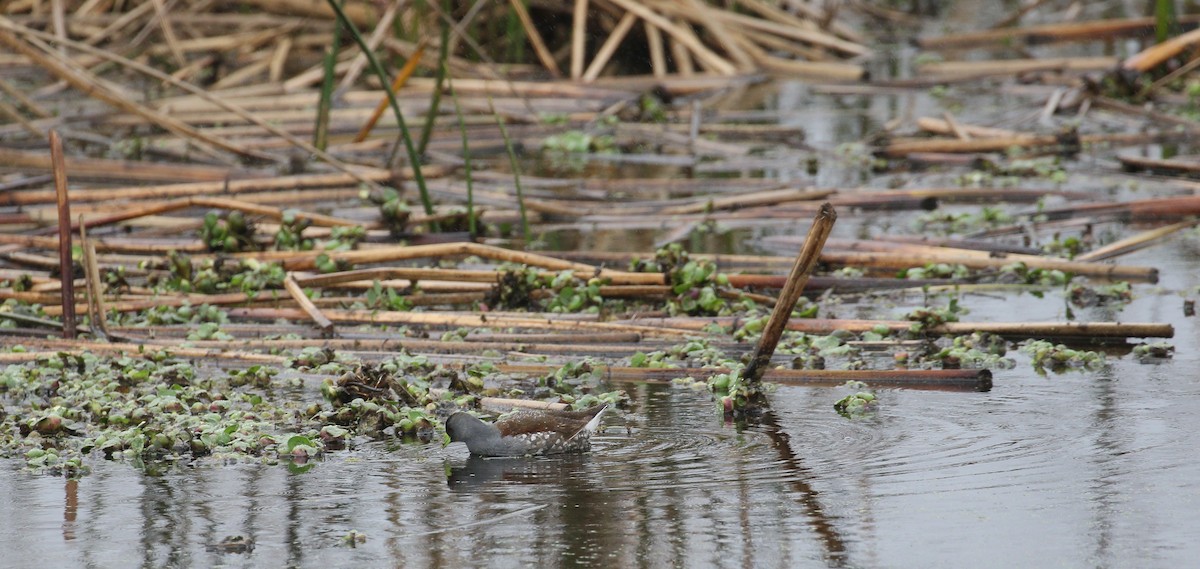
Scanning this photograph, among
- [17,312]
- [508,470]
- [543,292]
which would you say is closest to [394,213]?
[543,292]

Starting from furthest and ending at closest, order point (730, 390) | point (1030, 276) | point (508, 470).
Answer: point (1030, 276) < point (730, 390) < point (508, 470)

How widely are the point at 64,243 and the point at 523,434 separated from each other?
2.06m

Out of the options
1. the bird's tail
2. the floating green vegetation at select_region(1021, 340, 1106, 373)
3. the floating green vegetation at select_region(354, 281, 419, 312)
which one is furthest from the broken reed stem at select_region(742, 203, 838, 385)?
the floating green vegetation at select_region(354, 281, 419, 312)

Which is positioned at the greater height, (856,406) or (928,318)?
(928,318)

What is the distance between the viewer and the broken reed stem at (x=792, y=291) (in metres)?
4.18

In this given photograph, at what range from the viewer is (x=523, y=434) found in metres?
3.98

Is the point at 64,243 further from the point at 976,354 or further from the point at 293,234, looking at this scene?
the point at 976,354

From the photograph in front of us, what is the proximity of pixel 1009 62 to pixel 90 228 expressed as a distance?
354 inches

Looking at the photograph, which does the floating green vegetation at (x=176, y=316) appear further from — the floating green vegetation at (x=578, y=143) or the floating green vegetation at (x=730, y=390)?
the floating green vegetation at (x=578, y=143)

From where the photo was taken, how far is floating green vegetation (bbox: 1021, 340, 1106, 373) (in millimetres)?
4863

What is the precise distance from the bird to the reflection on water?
4 cm

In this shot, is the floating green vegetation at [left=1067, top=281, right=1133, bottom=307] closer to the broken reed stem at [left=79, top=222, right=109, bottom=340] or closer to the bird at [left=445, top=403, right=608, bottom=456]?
the bird at [left=445, top=403, right=608, bottom=456]

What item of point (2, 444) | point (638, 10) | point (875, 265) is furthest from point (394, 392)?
point (638, 10)

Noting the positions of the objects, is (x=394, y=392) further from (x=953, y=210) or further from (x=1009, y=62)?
(x=1009, y=62)
